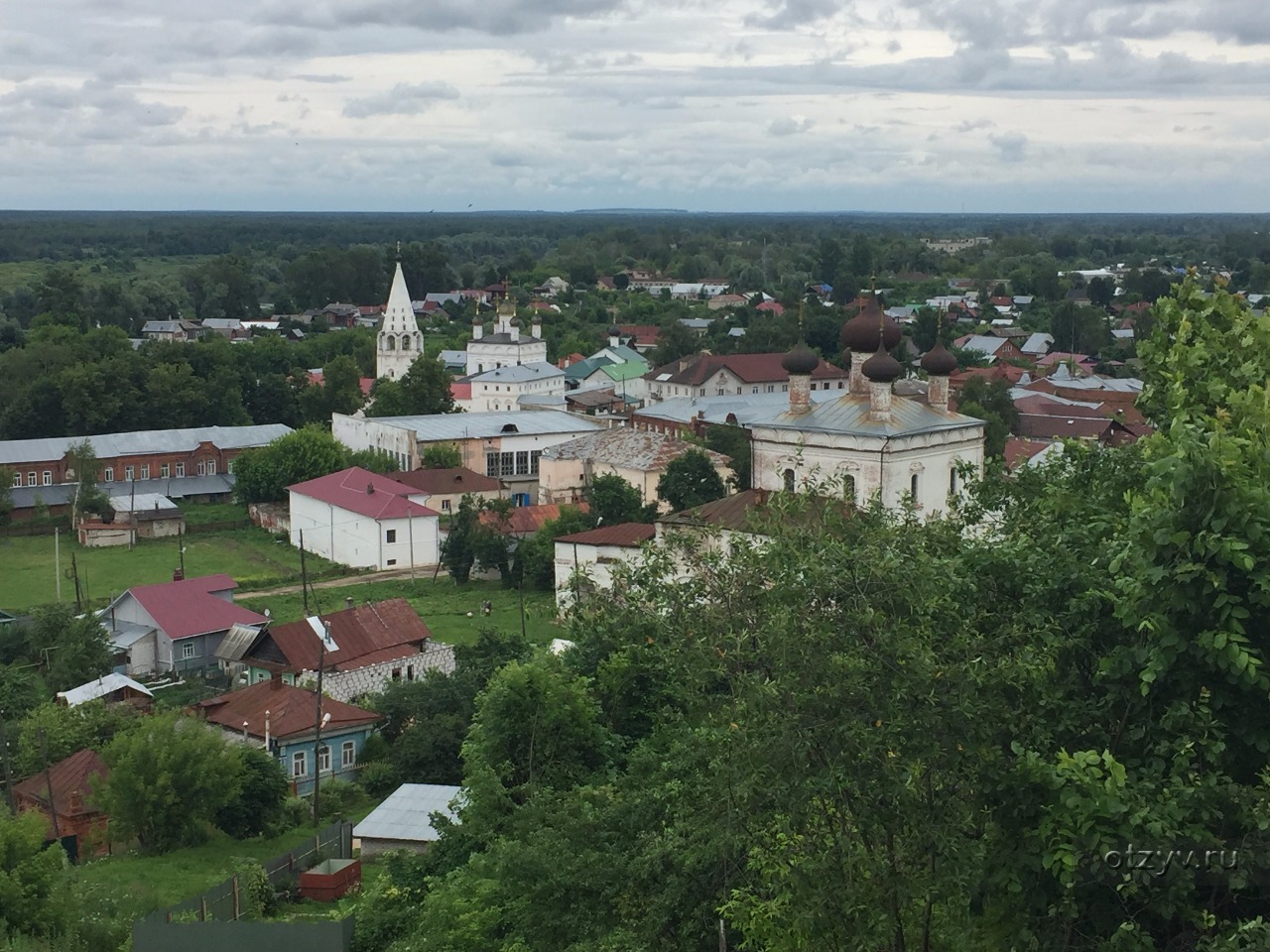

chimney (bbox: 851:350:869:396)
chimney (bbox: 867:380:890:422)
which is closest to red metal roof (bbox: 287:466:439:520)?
chimney (bbox: 851:350:869:396)

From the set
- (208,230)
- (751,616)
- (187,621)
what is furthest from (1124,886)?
(208,230)

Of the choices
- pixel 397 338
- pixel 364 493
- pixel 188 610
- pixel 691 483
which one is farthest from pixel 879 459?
pixel 397 338

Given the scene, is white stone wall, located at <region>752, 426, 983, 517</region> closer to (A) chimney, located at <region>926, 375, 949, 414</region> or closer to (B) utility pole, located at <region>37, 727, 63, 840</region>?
(A) chimney, located at <region>926, 375, 949, 414</region>

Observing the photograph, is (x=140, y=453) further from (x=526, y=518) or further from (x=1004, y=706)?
(x=1004, y=706)

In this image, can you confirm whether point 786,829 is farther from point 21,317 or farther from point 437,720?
point 21,317

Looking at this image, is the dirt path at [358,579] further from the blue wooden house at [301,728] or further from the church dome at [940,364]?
the church dome at [940,364]

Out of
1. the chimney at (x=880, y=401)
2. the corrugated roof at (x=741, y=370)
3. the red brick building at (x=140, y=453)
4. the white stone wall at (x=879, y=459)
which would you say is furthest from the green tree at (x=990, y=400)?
the chimney at (x=880, y=401)
